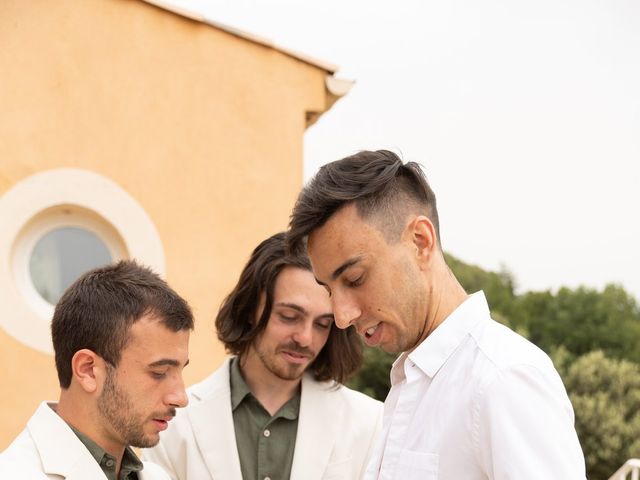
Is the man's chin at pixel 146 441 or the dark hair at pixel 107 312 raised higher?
the dark hair at pixel 107 312

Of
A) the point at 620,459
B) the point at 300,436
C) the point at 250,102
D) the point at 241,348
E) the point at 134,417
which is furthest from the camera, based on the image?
the point at 620,459

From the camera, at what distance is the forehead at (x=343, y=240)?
2238mm

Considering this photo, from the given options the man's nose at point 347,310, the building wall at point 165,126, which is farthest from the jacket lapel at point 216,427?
the building wall at point 165,126

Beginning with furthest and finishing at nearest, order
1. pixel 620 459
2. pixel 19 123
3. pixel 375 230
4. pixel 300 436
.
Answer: pixel 620 459 < pixel 19 123 < pixel 300 436 < pixel 375 230

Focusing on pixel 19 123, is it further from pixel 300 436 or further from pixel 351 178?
pixel 351 178

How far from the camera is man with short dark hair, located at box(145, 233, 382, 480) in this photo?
3400mm

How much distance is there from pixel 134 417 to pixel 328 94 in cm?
561

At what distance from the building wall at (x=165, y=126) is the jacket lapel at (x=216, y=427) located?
12.2 ft

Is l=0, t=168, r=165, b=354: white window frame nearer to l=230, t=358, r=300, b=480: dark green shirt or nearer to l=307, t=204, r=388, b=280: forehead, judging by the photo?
l=230, t=358, r=300, b=480: dark green shirt

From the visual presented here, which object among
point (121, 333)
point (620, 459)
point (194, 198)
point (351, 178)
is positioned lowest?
point (121, 333)

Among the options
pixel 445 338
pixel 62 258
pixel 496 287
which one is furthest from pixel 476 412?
pixel 496 287

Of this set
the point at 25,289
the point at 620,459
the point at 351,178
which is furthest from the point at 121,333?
the point at 620,459

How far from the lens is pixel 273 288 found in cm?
359

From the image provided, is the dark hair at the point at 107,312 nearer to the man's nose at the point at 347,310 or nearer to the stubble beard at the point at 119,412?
the stubble beard at the point at 119,412
